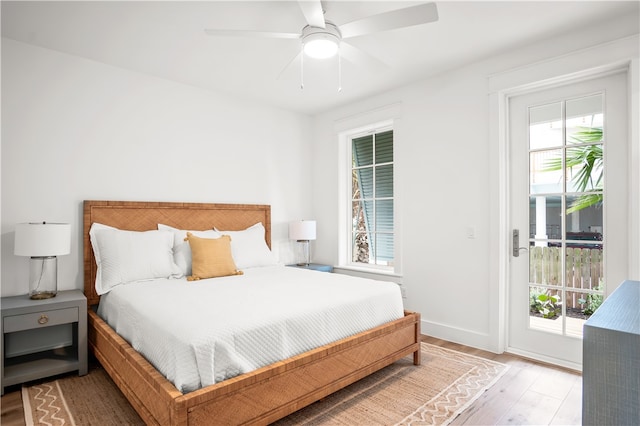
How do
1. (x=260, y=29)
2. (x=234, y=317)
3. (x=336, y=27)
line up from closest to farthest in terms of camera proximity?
(x=234, y=317)
(x=336, y=27)
(x=260, y=29)

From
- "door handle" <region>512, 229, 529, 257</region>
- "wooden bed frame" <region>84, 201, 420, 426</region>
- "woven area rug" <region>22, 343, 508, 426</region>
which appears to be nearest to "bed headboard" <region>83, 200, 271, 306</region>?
"wooden bed frame" <region>84, 201, 420, 426</region>

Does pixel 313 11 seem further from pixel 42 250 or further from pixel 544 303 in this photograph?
pixel 544 303

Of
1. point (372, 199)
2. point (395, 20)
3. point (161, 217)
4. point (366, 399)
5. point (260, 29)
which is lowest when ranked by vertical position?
point (366, 399)

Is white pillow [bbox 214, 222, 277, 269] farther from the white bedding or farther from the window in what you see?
the window

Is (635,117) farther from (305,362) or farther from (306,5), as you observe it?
(305,362)

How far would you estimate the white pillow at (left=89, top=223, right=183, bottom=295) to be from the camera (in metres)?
2.87

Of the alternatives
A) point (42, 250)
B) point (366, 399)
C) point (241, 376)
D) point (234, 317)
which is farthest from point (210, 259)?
point (366, 399)

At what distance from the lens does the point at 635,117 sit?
2.45 meters

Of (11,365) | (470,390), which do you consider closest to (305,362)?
(470,390)

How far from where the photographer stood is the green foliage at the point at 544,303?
115 inches

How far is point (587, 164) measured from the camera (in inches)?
110

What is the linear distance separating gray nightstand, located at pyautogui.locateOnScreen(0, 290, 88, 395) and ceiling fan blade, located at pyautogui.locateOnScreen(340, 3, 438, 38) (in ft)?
8.82

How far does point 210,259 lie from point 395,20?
91.2 inches

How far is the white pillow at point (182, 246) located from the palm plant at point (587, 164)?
3139 millimetres
